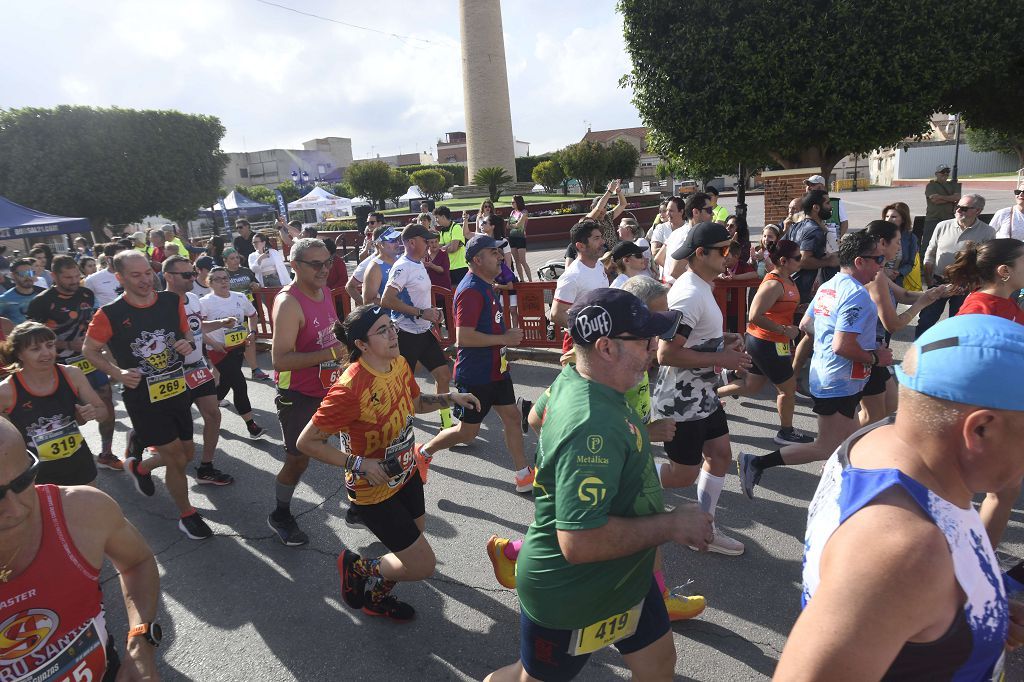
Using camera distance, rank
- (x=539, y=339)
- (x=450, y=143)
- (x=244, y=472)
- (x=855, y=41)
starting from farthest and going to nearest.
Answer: (x=450, y=143), (x=855, y=41), (x=539, y=339), (x=244, y=472)

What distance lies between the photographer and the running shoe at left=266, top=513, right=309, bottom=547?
4594mm

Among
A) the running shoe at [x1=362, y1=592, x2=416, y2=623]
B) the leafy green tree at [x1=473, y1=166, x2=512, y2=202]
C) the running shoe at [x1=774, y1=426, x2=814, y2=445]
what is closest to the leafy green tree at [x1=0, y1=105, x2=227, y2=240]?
the leafy green tree at [x1=473, y1=166, x2=512, y2=202]

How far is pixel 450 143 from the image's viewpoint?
10681 cm

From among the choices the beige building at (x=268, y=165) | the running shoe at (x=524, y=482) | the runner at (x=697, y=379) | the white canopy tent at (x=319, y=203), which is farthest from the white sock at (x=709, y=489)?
the beige building at (x=268, y=165)

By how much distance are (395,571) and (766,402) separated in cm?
488

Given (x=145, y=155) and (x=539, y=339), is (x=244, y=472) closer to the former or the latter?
(x=539, y=339)

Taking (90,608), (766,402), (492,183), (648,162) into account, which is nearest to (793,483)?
(766,402)

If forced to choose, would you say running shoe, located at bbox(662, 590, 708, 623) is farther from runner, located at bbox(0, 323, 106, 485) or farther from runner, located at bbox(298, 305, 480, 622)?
runner, located at bbox(0, 323, 106, 485)

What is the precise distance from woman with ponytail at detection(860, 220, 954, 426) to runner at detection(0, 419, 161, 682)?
456cm

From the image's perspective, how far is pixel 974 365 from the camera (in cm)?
127

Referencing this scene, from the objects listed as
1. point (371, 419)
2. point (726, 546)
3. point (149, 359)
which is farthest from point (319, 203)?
point (726, 546)

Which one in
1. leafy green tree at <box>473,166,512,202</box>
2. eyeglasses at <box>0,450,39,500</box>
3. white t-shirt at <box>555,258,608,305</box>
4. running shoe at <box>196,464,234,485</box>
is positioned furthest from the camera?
leafy green tree at <box>473,166,512,202</box>

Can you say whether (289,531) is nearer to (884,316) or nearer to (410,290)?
(410,290)

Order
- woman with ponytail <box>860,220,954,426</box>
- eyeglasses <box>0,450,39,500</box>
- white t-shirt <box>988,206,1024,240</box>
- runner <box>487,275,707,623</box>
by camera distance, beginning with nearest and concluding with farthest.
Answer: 1. eyeglasses <box>0,450,39,500</box>
2. runner <box>487,275,707,623</box>
3. woman with ponytail <box>860,220,954,426</box>
4. white t-shirt <box>988,206,1024,240</box>
